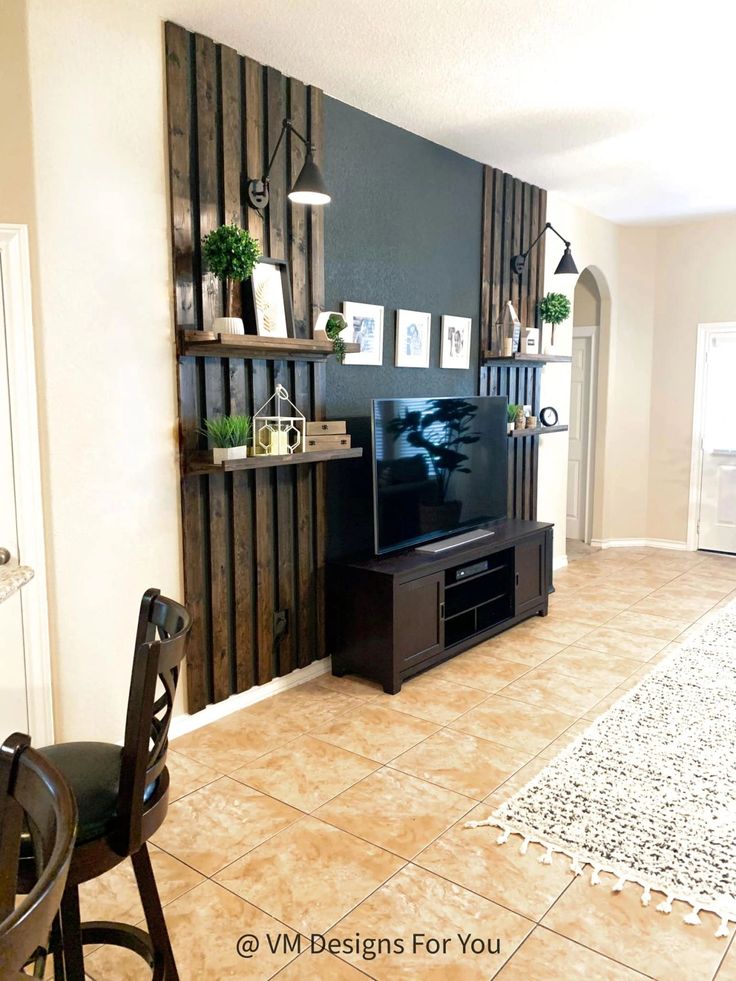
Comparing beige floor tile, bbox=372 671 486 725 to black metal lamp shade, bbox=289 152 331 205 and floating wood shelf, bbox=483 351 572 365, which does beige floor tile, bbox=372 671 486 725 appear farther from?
black metal lamp shade, bbox=289 152 331 205

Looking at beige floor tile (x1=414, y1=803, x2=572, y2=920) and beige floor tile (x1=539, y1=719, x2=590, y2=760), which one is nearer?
beige floor tile (x1=414, y1=803, x2=572, y2=920)

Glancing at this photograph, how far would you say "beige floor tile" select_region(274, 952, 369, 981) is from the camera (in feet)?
6.38

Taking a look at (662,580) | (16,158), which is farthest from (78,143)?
(662,580)

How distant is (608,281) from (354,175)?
11.3ft

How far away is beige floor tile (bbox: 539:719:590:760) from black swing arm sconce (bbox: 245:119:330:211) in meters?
2.44

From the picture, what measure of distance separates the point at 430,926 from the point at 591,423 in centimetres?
556

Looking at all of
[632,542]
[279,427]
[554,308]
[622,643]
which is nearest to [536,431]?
[554,308]

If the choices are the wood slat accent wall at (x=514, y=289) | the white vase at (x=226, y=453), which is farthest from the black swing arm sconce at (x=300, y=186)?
the wood slat accent wall at (x=514, y=289)

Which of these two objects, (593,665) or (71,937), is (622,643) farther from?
(71,937)

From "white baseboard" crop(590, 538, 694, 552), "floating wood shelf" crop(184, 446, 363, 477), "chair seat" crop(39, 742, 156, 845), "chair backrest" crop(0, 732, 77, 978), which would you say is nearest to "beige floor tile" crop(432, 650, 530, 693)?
"floating wood shelf" crop(184, 446, 363, 477)

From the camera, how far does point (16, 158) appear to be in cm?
263

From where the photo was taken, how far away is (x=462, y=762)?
3.05 metres

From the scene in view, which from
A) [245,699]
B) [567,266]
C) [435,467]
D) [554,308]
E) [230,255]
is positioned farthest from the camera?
[554,308]

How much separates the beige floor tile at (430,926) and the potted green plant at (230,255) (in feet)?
6.95
